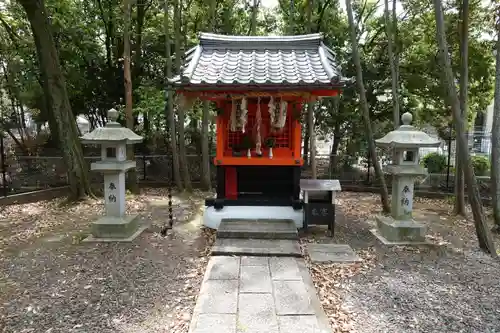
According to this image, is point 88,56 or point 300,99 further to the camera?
point 88,56

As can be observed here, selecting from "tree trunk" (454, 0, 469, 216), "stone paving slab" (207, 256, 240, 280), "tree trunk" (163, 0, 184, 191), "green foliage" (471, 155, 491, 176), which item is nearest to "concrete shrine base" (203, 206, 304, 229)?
"stone paving slab" (207, 256, 240, 280)

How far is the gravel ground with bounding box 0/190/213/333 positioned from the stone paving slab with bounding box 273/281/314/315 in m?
0.97

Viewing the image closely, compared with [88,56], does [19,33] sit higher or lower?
higher

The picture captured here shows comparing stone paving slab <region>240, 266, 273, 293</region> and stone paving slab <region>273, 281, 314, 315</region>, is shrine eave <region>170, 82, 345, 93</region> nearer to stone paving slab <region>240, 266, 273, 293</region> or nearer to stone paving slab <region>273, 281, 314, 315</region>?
stone paving slab <region>240, 266, 273, 293</region>

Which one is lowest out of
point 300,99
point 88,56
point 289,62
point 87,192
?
point 87,192

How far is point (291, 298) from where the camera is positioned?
4000mm

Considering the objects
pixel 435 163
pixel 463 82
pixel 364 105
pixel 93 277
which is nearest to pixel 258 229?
pixel 93 277

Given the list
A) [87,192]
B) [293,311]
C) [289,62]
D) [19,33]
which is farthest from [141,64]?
[293,311]

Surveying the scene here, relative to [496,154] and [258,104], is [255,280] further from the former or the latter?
[496,154]

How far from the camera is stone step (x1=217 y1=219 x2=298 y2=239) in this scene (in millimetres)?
6133

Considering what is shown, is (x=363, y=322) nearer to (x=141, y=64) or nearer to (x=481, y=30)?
(x=481, y=30)

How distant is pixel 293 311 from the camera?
372cm

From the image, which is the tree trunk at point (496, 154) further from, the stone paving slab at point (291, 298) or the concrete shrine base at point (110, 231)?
the concrete shrine base at point (110, 231)

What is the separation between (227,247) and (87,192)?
5380mm
